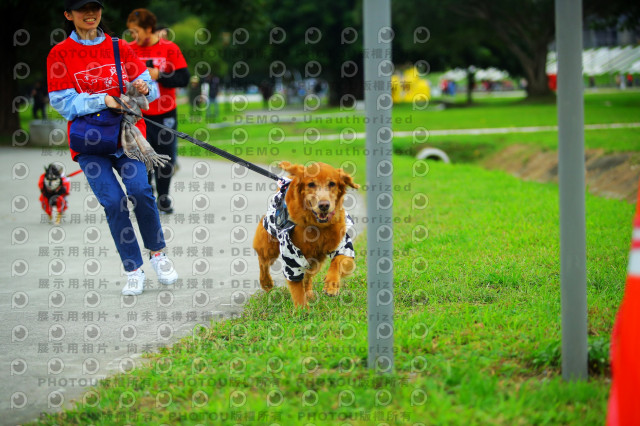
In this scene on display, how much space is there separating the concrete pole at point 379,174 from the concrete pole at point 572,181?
84 centimetres

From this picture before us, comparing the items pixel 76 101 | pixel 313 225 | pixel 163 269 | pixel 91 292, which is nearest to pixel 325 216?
pixel 313 225

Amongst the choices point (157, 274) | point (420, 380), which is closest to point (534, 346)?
point (420, 380)

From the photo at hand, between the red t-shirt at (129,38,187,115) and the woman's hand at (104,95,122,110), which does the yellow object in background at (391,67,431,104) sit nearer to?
the red t-shirt at (129,38,187,115)

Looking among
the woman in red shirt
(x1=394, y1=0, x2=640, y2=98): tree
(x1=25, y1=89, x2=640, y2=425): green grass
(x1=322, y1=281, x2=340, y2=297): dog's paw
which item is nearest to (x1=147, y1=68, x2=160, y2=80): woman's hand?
the woman in red shirt

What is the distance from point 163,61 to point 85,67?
3409mm

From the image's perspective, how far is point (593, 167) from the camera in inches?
523

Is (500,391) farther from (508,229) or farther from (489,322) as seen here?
(508,229)

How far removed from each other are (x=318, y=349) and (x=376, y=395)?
749 mm

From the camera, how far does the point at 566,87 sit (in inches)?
139

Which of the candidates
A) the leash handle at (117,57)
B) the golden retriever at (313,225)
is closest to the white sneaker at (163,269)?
the golden retriever at (313,225)

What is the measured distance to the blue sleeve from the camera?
5.54m

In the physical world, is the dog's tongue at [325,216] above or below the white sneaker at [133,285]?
above

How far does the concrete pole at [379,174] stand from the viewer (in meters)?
3.48

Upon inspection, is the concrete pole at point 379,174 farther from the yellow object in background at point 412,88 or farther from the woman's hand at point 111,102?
the yellow object in background at point 412,88
